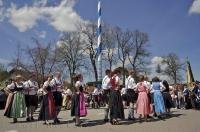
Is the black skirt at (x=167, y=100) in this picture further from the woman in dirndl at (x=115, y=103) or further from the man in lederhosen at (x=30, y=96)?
the man in lederhosen at (x=30, y=96)

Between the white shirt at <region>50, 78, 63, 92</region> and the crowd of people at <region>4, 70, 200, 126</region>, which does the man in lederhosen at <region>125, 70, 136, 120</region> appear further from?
the white shirt at <region>50, 78, 63, 92</region>

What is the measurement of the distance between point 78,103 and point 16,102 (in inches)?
115

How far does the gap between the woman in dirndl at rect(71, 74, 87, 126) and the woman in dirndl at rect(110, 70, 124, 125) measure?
3.11ft

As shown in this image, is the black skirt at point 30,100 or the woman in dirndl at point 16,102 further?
the black skirt at point 30,100

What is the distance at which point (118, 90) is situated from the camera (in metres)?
12.5

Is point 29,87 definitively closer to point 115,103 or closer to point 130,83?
→ point 115,103

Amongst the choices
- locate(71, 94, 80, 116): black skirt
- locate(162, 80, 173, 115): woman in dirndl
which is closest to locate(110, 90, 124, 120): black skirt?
locate(71, 94, 80, 116): black skirt

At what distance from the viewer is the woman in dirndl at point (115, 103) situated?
12.2 metres

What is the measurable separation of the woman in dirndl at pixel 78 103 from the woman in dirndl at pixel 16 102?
2.60 m

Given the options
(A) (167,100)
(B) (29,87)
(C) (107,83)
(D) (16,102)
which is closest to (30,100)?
(B) (29,87)

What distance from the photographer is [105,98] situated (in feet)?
45.2

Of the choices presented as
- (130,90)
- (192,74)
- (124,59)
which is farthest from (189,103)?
(124,59)

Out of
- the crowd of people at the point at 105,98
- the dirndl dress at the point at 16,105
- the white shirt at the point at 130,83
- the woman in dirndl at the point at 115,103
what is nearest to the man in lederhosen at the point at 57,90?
the crowd of people at the point at 105,98

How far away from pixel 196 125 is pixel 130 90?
2976 millimetres
